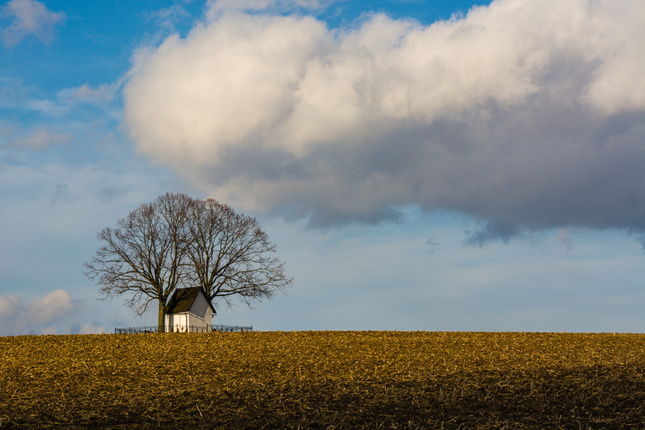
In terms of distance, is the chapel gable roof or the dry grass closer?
the dry grass

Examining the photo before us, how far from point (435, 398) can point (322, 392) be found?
6.99 ft

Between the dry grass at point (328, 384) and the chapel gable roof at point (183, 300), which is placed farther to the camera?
the chapel gable roof at point (183, 300)

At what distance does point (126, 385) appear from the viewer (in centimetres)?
1167

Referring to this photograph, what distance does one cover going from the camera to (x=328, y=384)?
10984 mm

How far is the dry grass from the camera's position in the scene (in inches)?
338

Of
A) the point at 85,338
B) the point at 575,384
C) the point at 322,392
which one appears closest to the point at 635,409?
the point at 575,384

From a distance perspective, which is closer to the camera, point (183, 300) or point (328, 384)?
point (328, 384)

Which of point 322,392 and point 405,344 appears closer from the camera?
point 322,392

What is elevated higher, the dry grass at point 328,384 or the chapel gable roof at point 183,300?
the chapel gable roof at point 183,300

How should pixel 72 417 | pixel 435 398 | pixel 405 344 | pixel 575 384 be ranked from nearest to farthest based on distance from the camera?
pixel 72 417
pixel 435 398
pixel 575 384
pixel 405 344

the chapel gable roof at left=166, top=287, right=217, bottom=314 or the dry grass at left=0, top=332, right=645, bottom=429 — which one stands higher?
the chapel gable roof at left=166, top=287, right=217, bottom=314

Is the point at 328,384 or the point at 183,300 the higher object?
the point at 183,300

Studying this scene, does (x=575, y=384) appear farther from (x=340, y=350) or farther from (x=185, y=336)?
(x=185, y=336)

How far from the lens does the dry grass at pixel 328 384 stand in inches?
338
